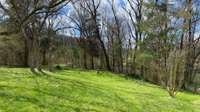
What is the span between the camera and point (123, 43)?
52.9m

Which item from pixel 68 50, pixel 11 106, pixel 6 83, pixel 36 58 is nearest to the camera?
pixel 11 106

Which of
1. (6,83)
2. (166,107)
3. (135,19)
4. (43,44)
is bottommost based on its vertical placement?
(166,107)

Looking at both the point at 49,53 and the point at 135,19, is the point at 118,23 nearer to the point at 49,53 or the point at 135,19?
the point at 135,19

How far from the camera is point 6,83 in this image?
12.0 meters

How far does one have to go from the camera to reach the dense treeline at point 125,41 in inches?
977

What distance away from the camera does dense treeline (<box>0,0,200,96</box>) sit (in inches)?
977

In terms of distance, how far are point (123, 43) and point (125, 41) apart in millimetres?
481

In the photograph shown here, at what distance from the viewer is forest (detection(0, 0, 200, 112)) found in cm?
2473

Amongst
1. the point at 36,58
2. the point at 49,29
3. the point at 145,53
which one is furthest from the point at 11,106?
the point at 49,29

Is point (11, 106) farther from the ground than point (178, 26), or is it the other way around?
point (178, 26)

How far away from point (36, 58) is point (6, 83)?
26.5ft

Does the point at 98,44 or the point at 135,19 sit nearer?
the point at 135,19

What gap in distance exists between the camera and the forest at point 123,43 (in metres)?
24.7

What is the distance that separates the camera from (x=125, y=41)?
174ft
